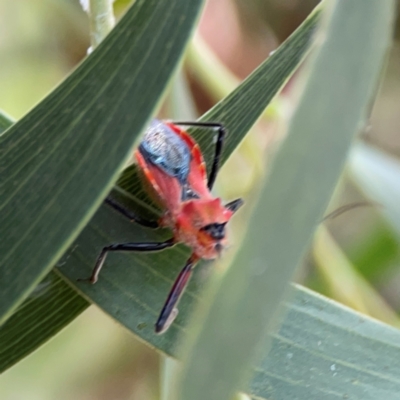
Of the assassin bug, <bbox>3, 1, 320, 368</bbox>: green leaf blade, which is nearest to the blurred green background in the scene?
the assassin bug

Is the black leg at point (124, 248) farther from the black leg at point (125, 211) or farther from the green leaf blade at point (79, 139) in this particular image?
the green leaf blade at point (79, 139)

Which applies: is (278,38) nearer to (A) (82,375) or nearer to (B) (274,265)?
(A) (82,375)

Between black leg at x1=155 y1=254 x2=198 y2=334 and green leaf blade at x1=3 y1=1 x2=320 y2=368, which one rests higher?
green leaf blade at x1=3 y1=1 x2=320 y2=368

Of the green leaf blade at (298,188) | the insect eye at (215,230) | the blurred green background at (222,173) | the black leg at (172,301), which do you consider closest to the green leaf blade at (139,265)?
the black leg at (172,301)

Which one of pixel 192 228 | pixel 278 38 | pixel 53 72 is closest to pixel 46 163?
pixel 192 228

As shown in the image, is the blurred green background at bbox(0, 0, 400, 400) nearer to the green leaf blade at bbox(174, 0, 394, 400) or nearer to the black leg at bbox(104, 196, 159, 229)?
the black leg at bbox(104, 196, 159, 229)

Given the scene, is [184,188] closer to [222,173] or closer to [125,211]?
[125,211]
